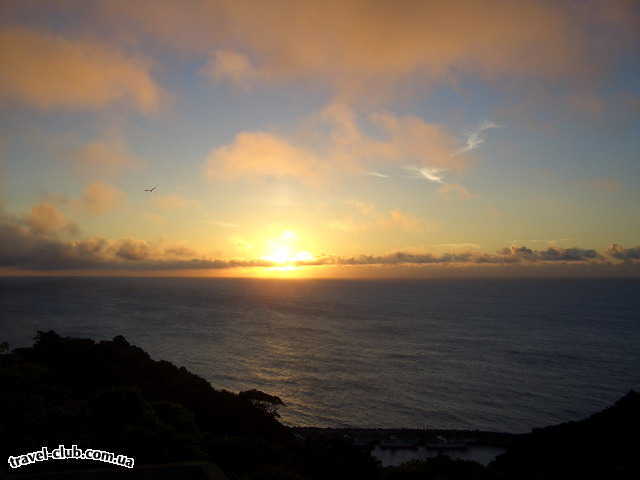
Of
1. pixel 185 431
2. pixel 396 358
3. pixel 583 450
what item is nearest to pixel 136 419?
pixel 185 431

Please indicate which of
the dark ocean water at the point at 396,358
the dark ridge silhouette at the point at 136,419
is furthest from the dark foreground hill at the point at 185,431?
the dark ocean water at the point at 396,358

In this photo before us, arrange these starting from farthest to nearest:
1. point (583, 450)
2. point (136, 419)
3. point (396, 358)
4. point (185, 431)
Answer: point (396, 358) < point (583, 450) < point (185, 431) < point (136, 419)

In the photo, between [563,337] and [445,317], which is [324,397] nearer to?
[563,337]

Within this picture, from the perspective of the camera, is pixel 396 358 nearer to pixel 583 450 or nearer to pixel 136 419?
pixel 583 450

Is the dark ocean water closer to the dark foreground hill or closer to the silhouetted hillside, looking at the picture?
the silhouetted hillside

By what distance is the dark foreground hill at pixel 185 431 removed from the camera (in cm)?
1480

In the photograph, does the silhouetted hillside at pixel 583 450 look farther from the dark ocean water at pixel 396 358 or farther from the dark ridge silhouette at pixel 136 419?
the dark ocean water at pixel 396 358

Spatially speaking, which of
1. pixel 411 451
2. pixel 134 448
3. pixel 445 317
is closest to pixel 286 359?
pixel 411 451

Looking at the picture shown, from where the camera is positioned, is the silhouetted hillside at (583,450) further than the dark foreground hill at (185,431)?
Yes

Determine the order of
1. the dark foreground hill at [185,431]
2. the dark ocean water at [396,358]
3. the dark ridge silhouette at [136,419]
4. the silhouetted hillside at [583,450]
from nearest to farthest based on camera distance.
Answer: the dark ridge silhouette at [136,419] < the dark foreground hill at [185,431] < the silhouetted hillside at [583,450] < the dark ocean water at [396,358]

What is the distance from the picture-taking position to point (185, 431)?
1944 cm

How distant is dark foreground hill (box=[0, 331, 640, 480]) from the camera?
48.6 ft

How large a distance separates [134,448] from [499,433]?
45.9 metres

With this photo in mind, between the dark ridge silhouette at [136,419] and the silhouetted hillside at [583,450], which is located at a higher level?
the dark ridge silhouette at [136,419]
